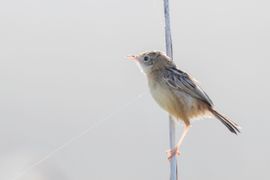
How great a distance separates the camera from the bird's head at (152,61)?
4.78 meters

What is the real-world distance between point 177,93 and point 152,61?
24 centimetres

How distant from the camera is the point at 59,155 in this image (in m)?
6.88

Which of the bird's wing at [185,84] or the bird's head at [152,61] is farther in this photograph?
the bird's head at [152,61]

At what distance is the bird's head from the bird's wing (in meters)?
0.07

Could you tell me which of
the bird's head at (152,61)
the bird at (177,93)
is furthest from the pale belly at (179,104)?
the bird's head at (152,61)

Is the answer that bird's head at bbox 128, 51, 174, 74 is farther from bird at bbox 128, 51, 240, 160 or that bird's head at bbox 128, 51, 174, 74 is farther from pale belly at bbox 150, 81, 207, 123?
pale belly at bbox 150, 81, 207, 123

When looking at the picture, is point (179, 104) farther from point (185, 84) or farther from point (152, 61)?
point (152, 61)

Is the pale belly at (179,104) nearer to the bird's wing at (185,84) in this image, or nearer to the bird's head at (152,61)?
the bird's wing at (185,84)

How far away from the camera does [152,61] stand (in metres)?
4.80

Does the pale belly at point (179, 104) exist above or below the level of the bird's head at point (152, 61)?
below

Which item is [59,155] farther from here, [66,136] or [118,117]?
[118,117]

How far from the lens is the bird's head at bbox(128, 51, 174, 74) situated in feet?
15.7

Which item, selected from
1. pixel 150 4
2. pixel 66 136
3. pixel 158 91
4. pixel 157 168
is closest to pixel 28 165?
pixel 66 136

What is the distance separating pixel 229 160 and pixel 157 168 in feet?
A: 1.77
